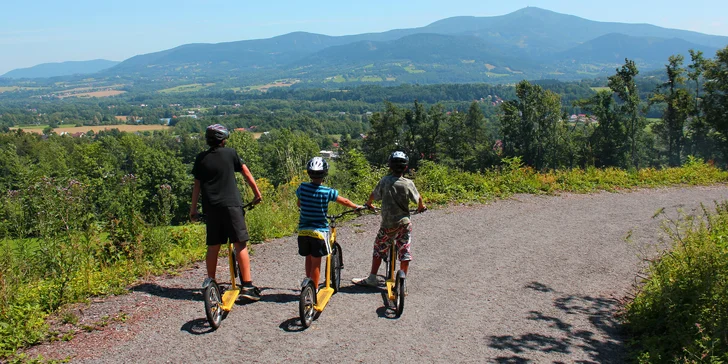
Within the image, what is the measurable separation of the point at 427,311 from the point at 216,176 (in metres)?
2.71

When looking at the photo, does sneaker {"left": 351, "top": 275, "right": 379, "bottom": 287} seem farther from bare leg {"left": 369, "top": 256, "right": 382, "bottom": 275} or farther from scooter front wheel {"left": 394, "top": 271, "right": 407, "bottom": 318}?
scooter front wheel {"left": 394, "top": 271, "right": 407, "bottom": 318}

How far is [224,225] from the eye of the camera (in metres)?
5.33

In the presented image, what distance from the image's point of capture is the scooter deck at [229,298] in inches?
204

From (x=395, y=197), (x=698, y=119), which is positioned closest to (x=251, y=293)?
(x=395, y=197)

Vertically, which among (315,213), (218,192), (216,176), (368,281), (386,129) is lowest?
(386,129)

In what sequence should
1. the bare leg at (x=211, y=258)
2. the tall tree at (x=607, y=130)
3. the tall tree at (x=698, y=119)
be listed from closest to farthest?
the bare leg at (x=211, y=258), the tall tree at (x=698, y=119), the tall tree at (x=607, y=130)

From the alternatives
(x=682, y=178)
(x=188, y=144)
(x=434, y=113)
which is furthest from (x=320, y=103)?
(x=682, y=178)

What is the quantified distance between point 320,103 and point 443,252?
185 m

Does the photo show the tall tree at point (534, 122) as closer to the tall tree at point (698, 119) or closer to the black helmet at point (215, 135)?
the tall tree at point (698, 119)

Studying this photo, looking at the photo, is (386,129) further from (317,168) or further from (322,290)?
(317,168)

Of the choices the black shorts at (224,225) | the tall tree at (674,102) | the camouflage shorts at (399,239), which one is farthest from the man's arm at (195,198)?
the tall tree at (674,102)

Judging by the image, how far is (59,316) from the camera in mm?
5281

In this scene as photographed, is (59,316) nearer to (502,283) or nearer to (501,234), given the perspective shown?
(502,283)

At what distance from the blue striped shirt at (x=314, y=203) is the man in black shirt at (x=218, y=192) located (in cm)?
54
